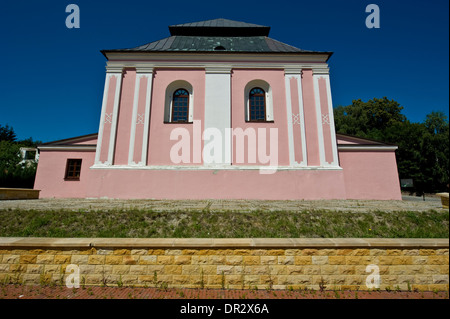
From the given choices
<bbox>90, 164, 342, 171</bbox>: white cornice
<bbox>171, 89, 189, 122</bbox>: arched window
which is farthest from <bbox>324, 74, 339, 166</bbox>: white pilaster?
<bbox>171, 89, 189, 122</bbox>: arched window

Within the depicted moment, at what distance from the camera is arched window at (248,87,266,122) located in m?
13.2

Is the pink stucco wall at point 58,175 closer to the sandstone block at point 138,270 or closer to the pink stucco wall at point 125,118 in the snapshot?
the pink stucco wall at point 125,118

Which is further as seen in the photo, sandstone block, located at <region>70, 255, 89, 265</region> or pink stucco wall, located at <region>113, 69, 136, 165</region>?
pink stucco wall, located at <region>113, 69, 136, 165</region>

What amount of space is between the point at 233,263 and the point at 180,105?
1136 centimetres

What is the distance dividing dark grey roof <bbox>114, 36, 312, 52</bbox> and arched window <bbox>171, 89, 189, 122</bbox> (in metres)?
2.93

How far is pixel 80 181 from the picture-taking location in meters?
13.0

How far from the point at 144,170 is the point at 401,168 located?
108 feet

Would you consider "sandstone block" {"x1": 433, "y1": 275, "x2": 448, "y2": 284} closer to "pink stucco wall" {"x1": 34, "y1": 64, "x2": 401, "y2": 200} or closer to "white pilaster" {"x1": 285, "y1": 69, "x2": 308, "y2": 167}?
"pink stucco wall" {"x1": 34, "y1": 64, "x2": 401, "y2": 200}

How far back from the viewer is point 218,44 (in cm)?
1497

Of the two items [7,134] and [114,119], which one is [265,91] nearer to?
[114,119]

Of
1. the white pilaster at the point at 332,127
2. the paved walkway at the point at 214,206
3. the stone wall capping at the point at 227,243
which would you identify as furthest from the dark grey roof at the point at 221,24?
the stone wall capping at the point at 227,243

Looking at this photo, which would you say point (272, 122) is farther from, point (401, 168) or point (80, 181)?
point (401, 168)

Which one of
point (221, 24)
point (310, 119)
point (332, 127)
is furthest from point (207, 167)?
point (221, 24)

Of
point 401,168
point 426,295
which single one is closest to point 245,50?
point 426,295
